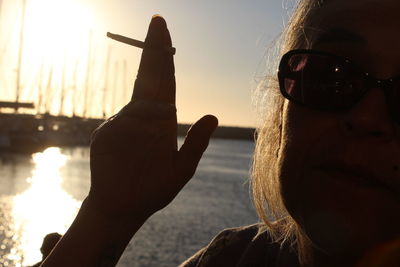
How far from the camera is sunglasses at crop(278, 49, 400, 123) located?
5.23 feet

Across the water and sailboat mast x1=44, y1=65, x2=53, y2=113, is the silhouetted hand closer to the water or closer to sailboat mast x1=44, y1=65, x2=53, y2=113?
the water

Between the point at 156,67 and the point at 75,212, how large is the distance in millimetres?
26154

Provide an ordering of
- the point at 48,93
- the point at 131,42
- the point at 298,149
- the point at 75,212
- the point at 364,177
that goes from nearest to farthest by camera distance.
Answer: the point at 364,177, the point at 131,42, the point at 298,149, the point at 75,212, the point at 48,93

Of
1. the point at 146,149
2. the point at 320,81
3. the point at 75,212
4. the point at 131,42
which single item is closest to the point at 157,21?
the point at 131,42

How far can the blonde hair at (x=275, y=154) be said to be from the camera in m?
1.96

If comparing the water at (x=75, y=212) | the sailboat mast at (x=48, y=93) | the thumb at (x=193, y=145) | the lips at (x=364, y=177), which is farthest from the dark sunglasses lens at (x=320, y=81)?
the sailboat mast at (x=48, y=93)

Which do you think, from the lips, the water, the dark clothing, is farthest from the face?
the water

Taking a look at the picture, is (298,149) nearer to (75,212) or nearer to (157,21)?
(157,21)

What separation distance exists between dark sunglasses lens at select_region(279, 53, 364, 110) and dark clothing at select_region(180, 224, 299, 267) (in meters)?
0.64

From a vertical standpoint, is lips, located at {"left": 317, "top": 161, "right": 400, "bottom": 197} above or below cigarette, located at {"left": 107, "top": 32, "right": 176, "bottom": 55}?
below

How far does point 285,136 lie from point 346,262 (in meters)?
0.48

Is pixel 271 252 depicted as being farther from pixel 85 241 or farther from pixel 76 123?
pixel 76 123

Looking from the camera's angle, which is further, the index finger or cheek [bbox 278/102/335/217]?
cheek [bbox 278/102/335/217]

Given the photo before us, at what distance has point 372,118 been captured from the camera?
1.58 meters
